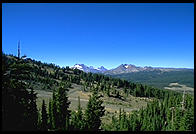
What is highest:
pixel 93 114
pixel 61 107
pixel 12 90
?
pixel 12 90

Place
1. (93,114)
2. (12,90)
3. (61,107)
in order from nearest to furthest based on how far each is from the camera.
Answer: (12,90), (93,114), (61,107)

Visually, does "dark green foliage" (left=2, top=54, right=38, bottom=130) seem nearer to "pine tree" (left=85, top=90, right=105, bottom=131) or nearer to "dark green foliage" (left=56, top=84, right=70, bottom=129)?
"pine tree" (left=85, top=90, right=105, bottom=131)

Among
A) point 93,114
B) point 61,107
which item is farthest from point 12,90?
point 61,107

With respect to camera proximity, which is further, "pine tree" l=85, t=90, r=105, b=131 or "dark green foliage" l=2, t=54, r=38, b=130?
"pine tree" l=85, t=90, r=105, b=131

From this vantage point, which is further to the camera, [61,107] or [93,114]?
[61,107]

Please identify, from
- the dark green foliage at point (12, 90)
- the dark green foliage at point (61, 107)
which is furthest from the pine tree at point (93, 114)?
the dark green foliage at point (12, 90)

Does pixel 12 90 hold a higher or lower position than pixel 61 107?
higher

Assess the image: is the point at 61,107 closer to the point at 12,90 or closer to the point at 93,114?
the point at 93,114

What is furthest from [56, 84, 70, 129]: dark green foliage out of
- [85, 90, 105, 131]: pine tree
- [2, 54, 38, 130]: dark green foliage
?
[2, 54, 38, 130]: dark green foliage

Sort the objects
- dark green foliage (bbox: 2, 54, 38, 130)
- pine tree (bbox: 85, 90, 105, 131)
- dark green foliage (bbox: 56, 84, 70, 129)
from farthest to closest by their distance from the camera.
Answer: dark green foliage (bbox: 56, 84, 70, 129), pine tree (bbox: 85, 90, 105, 131), dark green foliage (bbox: 2, 54, 38, 130)

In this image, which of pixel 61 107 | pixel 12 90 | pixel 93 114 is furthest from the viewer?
pixel 61 107

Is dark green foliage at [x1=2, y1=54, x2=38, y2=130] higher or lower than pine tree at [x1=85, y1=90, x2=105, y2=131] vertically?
higher

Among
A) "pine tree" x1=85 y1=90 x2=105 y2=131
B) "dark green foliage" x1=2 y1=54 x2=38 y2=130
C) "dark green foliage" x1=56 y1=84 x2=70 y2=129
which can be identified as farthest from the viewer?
"dark green foliage" x1=56 y1=84 x2=70 y2=129

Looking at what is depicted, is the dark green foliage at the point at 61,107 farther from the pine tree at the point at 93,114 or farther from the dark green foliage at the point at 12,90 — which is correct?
the dark green foliage at the point at 12,90
